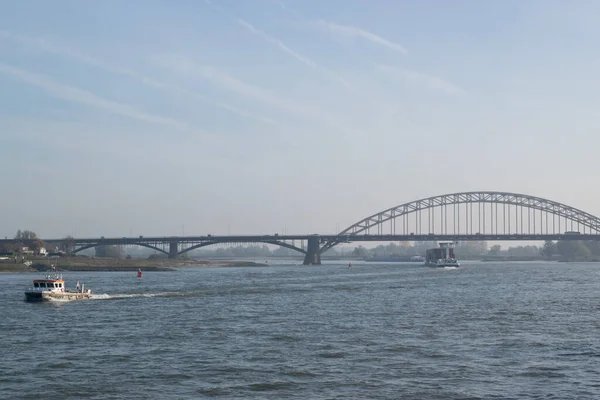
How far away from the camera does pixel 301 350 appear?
34219 millimetres

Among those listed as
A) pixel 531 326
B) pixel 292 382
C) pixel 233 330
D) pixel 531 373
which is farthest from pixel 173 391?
pixel 531 326

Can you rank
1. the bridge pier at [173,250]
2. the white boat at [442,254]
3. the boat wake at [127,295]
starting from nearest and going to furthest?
the boat wake at [127,295]
the white boat at [442,254]
the bridge pier at [173,250]

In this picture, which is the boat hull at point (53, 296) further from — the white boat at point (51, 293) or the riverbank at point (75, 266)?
the riverbank at point (75, 266)

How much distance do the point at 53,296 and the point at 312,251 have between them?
5331 inches

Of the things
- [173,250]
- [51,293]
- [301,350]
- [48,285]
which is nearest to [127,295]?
[48,285]

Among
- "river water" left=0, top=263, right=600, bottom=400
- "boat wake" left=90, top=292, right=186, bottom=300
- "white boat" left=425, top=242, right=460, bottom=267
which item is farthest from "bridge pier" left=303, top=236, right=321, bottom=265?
"river water" left=0, top=263, right=600, bottom=400

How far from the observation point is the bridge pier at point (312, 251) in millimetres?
195750

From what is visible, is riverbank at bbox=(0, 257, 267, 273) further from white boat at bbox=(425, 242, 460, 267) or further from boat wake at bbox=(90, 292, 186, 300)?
boat wake at bbox=(90, 292, 186, 300)

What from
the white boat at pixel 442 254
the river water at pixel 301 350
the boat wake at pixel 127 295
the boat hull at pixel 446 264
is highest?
the white boat at pixel 442 254

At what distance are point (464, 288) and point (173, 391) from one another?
59311 millimetres

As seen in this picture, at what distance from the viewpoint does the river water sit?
2622 cm

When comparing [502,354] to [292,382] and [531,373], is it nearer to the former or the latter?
[531,373]

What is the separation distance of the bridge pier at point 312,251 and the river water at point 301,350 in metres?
135

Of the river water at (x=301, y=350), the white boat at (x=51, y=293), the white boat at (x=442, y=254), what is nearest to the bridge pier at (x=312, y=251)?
the white boat at (x=442, y=254)
